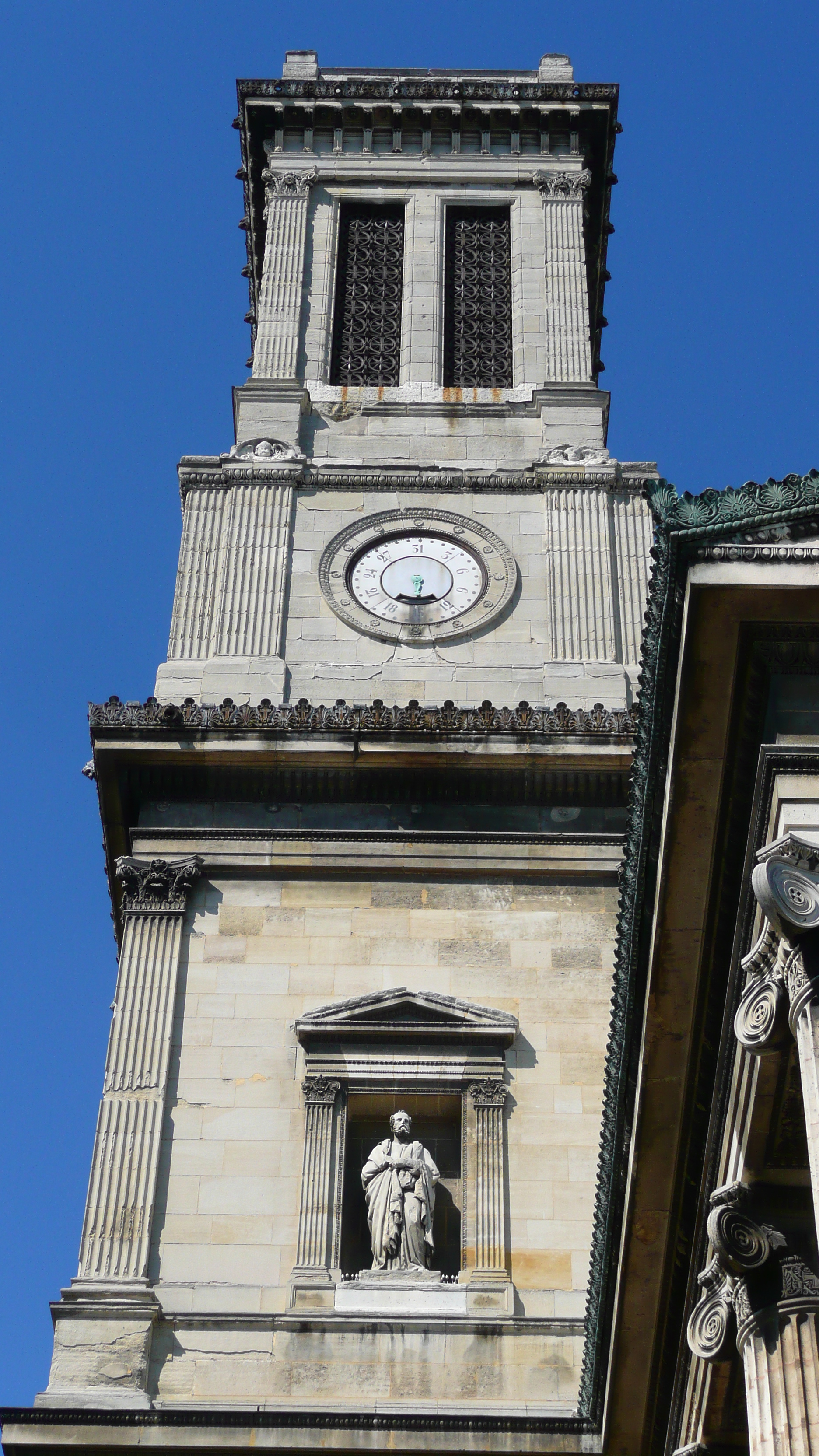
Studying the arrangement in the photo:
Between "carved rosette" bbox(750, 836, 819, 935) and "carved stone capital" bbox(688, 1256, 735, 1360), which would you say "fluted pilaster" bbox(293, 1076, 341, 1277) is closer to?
"carved stone capital" bbox(688, 1256, 735, 1360)

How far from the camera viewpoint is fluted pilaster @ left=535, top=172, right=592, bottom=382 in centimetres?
3784

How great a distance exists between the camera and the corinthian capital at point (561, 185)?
41281mm

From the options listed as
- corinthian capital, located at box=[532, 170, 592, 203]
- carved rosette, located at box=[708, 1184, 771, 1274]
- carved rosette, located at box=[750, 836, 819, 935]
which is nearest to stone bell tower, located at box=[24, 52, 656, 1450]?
corinthian capital, located at box=[532, 170, 592, 203]

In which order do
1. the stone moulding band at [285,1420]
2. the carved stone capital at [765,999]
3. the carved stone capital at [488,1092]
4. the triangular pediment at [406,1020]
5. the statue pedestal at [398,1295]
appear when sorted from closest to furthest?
the carved stone capital at [765,999]
the stone moulding band at [285,1420]
the statue pedestal at [398,1295]
the carved stone capital at [488,1092]
the triangular pediment at [406,1020]

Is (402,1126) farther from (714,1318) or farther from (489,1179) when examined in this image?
(714,1318)

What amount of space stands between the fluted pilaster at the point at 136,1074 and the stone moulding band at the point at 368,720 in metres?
1.88

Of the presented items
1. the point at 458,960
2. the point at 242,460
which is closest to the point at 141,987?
the point at 458,960

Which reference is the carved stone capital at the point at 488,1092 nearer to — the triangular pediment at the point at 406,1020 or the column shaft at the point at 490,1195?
the column shaft at the point at 490,1195

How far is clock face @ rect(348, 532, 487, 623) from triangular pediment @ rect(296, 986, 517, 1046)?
7356 mm

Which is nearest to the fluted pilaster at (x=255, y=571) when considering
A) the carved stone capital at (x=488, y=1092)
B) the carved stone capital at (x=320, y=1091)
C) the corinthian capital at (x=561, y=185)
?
the carved stone capital at (x=320, y=1091)

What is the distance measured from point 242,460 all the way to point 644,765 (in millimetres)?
18896

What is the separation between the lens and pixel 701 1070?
1800 centimetres

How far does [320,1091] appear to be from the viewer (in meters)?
27.0

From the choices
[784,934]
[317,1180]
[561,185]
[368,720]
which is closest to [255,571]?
[368,720]
